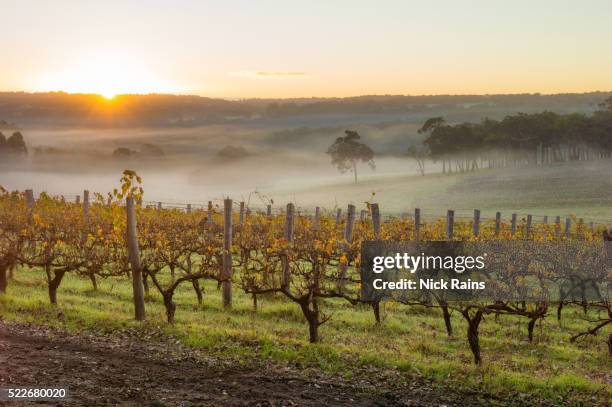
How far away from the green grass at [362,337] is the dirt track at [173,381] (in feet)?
2.53

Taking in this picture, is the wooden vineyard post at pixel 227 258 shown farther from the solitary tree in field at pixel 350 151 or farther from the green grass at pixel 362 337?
the solitary tree in field at pixel 350 151

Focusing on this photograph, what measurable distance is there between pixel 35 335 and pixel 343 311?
352 inches

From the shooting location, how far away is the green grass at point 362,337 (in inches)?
529

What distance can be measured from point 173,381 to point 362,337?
618 centimetres

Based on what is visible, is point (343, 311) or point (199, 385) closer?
point (199, 385)

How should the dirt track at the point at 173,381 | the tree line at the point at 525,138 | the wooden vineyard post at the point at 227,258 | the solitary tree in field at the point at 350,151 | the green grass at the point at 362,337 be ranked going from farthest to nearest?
the solitary tree in field at the point at 350,151 → the tree line at the point at 525,138 → the wooden vineyard post at the point at 227,258 → the green grass at the point at 362,337 → the dirt track at the point at 173,381

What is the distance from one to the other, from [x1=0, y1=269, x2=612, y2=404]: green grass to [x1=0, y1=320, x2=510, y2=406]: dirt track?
30.4 inches

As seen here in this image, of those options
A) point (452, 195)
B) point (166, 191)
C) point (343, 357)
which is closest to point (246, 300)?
point (343, 357)

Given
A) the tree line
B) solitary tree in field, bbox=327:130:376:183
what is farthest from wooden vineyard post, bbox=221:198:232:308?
solitary tree in field, bbox=327:130:376:183

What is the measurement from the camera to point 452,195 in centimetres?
9325

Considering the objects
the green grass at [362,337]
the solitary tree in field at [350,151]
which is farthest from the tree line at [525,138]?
the green grass at [362,337]

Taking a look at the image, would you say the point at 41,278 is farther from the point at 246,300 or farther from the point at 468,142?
the point at 468,142

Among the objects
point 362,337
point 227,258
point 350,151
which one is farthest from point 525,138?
point 362,337

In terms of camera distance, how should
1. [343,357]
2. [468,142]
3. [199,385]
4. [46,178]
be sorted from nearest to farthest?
[199,385] < [343,357] < [468,142] < [46,178]
